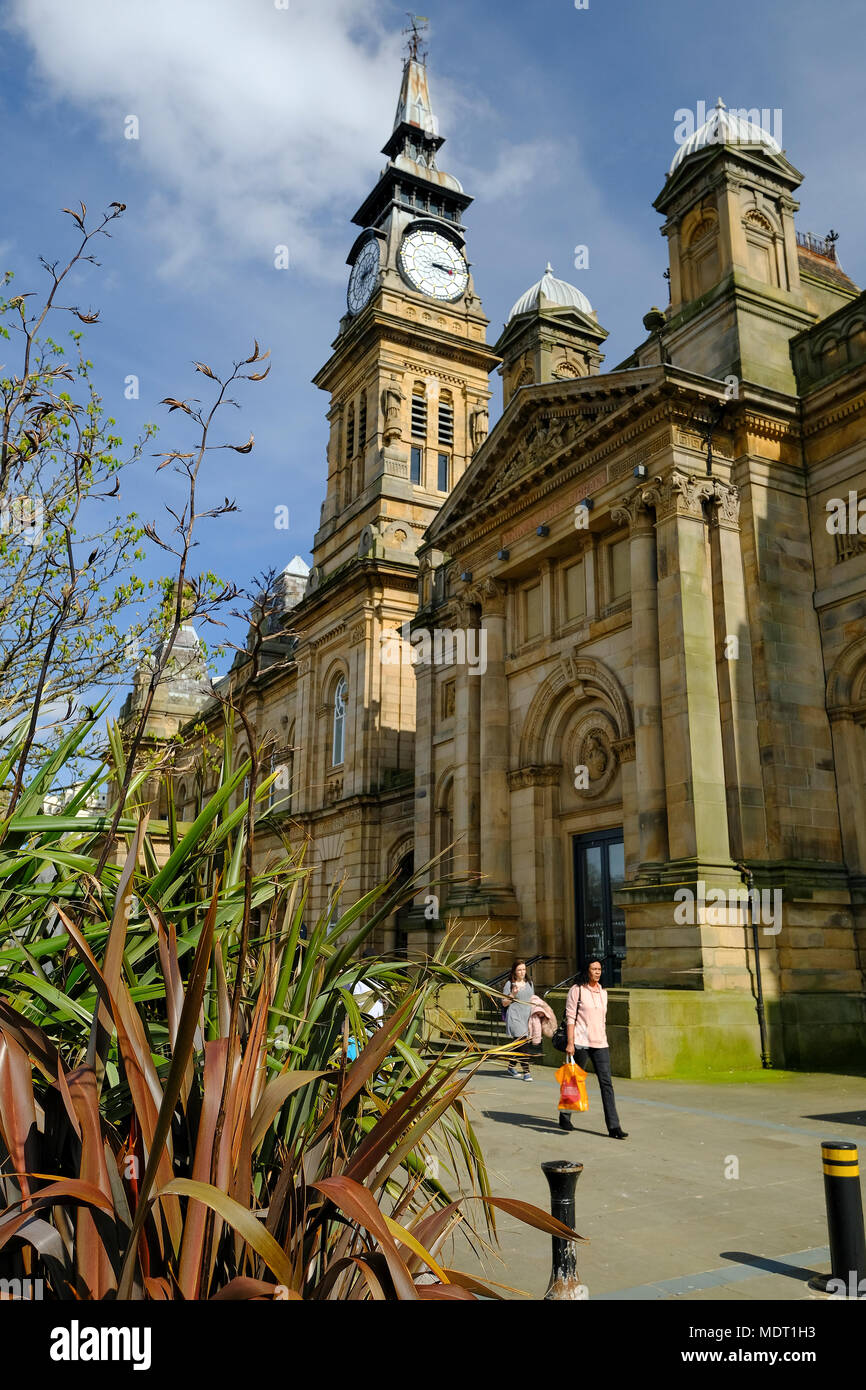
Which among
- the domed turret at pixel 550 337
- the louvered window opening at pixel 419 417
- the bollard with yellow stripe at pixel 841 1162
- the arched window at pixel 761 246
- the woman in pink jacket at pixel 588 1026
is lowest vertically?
the bollard with yellow stripe at pixel 841 1162

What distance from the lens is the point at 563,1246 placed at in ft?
16.7

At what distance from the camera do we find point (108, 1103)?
3521mm

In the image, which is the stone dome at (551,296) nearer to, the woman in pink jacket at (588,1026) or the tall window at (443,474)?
the tall window at (443,474)

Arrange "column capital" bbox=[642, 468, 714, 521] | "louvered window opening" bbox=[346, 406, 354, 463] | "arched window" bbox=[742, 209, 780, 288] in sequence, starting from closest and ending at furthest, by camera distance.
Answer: "column capital" bbox=[642, 468, 714, 521], "arched window" bbox=[742, 209, 780, 288], "louvered window opening" bbox=[346, 406, 354, 463]

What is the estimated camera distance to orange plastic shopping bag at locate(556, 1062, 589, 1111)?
10.0m

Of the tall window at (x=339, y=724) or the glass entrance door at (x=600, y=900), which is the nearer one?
the glass entrance door at (x=600, y=900)

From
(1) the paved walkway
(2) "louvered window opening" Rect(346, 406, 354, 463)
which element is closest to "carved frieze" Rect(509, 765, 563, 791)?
(1) the paved walkway

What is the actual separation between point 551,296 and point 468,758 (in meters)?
13.8

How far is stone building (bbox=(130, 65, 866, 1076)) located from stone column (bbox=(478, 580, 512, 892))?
0.07m

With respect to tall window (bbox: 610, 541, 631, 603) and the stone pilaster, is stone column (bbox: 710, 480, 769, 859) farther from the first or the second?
the stone pilaster

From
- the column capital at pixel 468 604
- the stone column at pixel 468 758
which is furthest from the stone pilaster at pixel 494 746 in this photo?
the stone column at pixel 468 758

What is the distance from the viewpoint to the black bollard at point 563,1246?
16.4ft

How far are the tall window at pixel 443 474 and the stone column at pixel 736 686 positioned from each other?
76.6 feet

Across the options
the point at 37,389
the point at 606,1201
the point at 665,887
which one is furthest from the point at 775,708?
the point at 37,389
